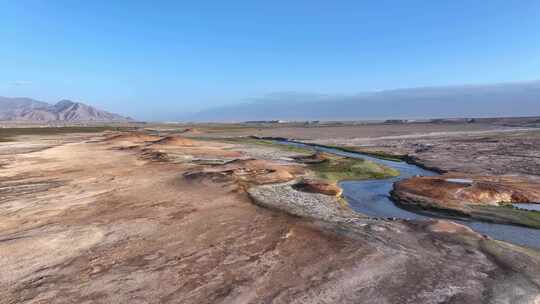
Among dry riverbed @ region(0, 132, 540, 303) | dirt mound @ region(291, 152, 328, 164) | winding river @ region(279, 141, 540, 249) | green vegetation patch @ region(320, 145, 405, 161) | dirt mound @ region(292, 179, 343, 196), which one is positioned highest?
dry riverbed @ region(0, 132, 540, 303)

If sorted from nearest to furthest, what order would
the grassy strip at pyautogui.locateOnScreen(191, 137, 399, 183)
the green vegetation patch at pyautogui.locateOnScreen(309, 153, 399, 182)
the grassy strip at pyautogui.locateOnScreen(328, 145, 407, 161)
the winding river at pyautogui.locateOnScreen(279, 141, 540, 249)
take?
the winding river at pyautogui.locateOnScreen(279, 141, 540, 249) < the grassy strip at pyautogui.locateOnScreen(191, 137, 399, 183) < the green vegetation patch at pyautogui.locateOnScreen(309, 153, 399, 182) < the grassy strip at pyautogui.locateOnScreen(328, 145, 407, 161)

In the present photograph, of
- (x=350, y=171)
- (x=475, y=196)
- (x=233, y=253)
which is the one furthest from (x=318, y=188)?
(x=233, y=253)

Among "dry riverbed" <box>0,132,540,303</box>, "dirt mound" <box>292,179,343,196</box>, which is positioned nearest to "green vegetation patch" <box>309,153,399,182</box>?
"dirt mound" <box>292,179,343,196</box>

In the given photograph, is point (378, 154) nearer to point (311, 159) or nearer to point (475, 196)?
point (311, 159)

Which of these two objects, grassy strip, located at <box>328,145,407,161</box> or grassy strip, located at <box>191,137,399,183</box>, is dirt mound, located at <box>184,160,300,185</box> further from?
grassy strip, located at <box>328,145,407,161</box>

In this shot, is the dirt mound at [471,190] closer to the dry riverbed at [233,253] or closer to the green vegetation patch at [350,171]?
the green vegetation patch at [350,171]

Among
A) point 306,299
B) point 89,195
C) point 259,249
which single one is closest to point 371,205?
point 259,249
